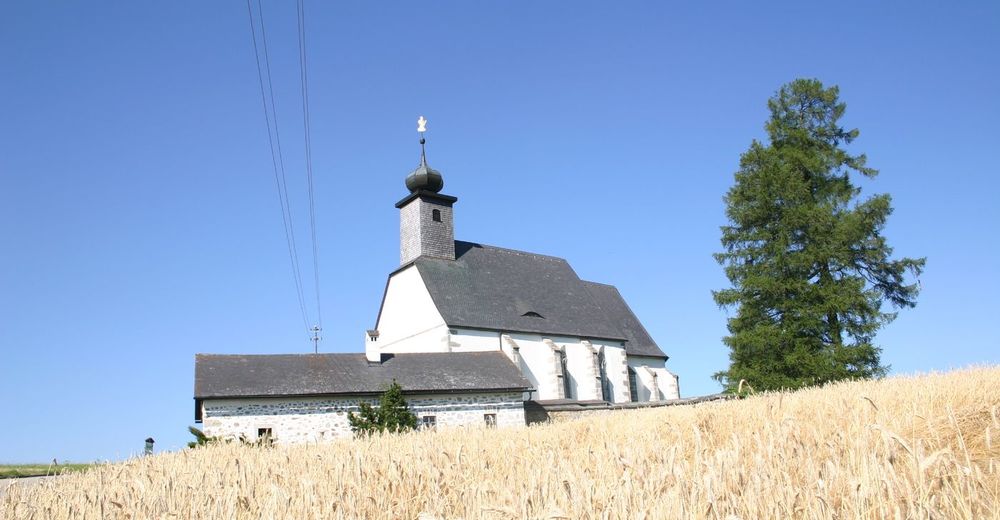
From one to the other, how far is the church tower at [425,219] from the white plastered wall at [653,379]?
11.8 metres

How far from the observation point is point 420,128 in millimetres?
42344

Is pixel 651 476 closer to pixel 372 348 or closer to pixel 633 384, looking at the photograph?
pixel 372 348

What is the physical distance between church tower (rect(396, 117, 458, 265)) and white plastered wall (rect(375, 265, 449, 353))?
148 centimetres

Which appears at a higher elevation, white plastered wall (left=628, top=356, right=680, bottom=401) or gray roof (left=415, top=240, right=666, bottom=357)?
gray roof (left=415, top=240, right=666, bottom=357)

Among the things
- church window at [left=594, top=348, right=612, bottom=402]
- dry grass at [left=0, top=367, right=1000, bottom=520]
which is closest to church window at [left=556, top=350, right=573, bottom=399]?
church window at [left=594, top=348, right=612, bottom=402]

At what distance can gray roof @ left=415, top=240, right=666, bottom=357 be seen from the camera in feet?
114

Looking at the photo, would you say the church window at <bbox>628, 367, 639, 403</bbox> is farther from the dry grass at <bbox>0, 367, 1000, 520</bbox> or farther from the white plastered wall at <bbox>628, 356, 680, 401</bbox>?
the dry grass at <bbox>0, 367, 1000, 520</bbox>

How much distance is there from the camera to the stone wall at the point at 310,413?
2381 centimetres

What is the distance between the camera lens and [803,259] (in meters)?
27.7

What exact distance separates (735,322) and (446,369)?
11.1 m

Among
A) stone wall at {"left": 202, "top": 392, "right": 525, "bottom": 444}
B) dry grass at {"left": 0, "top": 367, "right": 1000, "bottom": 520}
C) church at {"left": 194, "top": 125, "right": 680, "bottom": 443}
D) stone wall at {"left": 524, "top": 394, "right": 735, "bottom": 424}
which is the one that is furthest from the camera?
stone wall at {"left": 524, "top": 394, "right": 735, "bottom": 424}

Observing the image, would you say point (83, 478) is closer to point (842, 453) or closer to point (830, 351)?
point (842, 453)

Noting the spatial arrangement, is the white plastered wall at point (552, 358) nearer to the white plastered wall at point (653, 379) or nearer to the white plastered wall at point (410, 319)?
the white plastered wall at point (410, 319)

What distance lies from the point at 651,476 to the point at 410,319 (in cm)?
3108
